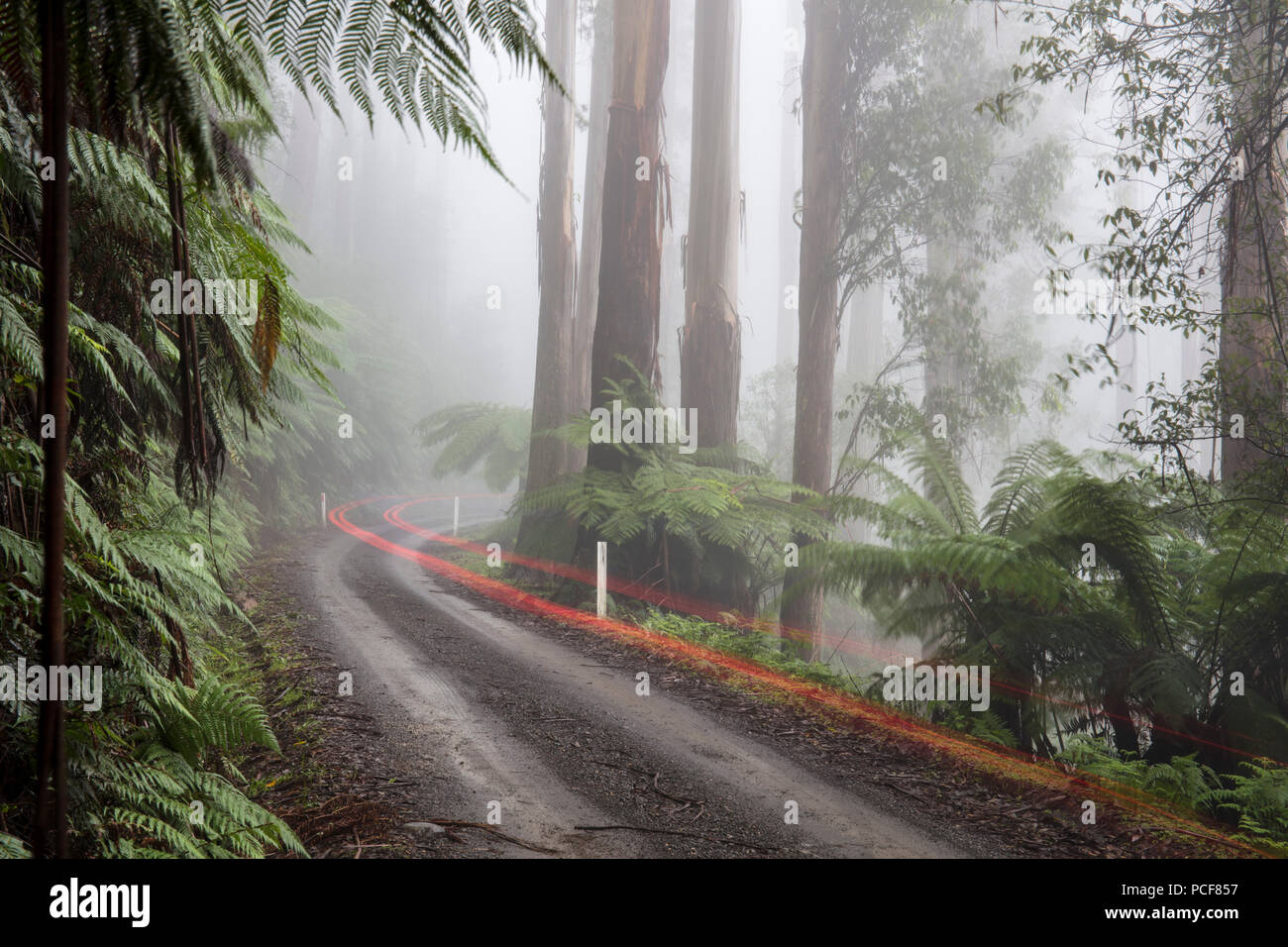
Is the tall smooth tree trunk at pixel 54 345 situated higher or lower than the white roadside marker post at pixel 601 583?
higher

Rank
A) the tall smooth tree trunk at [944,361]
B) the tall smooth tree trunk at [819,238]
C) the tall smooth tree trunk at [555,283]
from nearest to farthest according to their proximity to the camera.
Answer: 1. the tall smooth tree trunk at [819,238]
2. the tall smooth tree trunk at [944,361]
3. the tall smooth tree trunk at [555,283]

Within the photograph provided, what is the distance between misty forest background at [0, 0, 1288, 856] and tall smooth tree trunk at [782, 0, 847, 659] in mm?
69

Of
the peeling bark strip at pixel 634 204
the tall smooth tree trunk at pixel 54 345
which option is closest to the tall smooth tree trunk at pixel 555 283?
the peeling bark strip at pixel 634 204

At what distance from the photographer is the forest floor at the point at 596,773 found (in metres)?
3.88

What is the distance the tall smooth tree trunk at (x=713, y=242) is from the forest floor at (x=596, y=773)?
620 cm

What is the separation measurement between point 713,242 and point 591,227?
22.2 feet

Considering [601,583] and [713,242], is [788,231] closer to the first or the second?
[713,242]

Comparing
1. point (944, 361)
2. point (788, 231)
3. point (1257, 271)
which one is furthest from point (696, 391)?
point (788, 231)

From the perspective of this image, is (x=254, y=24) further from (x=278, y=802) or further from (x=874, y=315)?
(x=874, y=315)

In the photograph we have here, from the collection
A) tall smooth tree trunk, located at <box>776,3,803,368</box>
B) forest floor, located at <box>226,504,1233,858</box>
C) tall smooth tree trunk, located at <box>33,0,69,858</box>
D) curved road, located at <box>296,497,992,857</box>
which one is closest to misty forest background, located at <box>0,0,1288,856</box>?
tall smooth tree trunk, located at <box>33,0,69,858</box>

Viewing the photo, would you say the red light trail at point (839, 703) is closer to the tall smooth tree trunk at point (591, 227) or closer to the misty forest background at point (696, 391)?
the misty forest background at point (696, 391)

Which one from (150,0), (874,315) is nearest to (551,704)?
(150,0)
